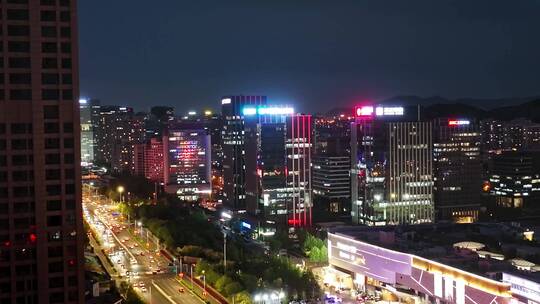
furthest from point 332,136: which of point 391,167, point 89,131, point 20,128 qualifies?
point 20,128

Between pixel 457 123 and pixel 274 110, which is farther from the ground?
pixel 274 110

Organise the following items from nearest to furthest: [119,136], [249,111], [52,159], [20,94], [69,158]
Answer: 1. [20,94]
2. [52,159]
3. [69,158]
4. [249,111]
5. [119,136]

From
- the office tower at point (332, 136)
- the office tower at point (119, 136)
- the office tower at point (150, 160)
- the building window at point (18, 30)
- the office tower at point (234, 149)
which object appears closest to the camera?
the building window at point (18, 30)

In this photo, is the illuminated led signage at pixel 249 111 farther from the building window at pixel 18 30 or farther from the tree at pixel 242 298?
the building window at pixel 18 30

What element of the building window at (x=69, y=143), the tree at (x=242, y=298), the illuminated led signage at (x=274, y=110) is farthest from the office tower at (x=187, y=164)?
the building window at (x=69, y=143)

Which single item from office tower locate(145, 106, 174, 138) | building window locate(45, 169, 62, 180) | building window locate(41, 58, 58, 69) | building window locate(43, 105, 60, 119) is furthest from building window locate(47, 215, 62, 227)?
office tower locate(145, 106, 174, 138)

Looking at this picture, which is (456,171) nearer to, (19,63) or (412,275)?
(412,275)

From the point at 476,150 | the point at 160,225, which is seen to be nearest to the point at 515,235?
the point at 476,150
